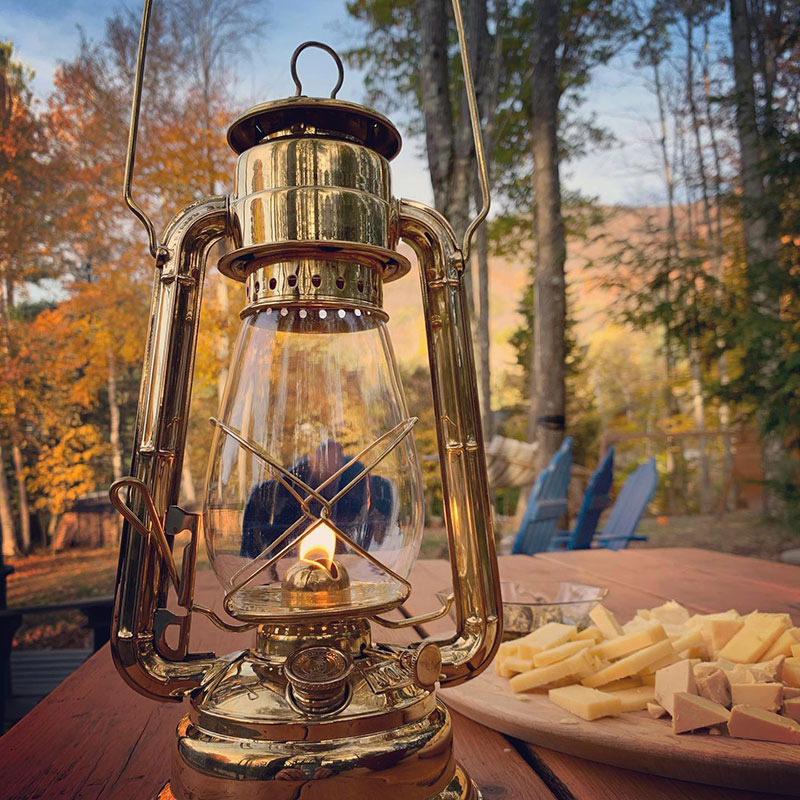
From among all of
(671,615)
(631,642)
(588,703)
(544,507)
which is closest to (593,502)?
(544,507)

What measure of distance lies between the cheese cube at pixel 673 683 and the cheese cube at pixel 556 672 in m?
0.08

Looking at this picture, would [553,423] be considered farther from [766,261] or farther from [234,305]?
[234,305]

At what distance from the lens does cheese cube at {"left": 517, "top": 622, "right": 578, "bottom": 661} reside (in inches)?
31.1

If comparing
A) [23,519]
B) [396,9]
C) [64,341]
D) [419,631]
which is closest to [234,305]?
[64,341]

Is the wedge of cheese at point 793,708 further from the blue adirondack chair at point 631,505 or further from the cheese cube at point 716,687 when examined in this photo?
the blue adirondack chair at point 631,505

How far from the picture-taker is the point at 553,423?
553cm

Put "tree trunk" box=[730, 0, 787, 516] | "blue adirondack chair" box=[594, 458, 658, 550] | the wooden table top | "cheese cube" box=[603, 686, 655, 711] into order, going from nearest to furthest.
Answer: the wooden table top
"cheese cube" box=[603, 686, 655, 711]
"blue adirondack chair" box=[594, 458, 658, 550]
"tree trunk" box=[730, 0, 787, 516]

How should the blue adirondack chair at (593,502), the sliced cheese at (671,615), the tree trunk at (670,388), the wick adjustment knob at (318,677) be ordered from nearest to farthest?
the wick adjustment knob at (318,677) < the sliced cheese at (671,615) < the blue adirondack chair at (593,502) < the tree trunk at (670,388)

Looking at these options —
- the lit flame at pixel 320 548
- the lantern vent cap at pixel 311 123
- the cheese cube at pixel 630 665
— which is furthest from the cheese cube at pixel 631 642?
the lantern vent cap at pixel 311 123

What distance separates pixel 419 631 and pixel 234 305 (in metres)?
5.70

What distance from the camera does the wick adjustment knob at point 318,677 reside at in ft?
1.58

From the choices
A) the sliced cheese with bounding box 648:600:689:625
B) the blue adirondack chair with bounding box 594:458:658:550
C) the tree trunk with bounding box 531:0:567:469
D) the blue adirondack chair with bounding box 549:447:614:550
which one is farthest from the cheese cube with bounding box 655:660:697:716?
the tree trunk with bounding box 531:0:567:469

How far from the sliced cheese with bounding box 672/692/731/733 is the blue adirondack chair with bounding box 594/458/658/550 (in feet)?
10.8

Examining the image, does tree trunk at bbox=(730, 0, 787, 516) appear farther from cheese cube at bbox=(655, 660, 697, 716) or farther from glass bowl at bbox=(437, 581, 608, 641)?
cheese cube at bbox=(655, 660, 697, 716)
